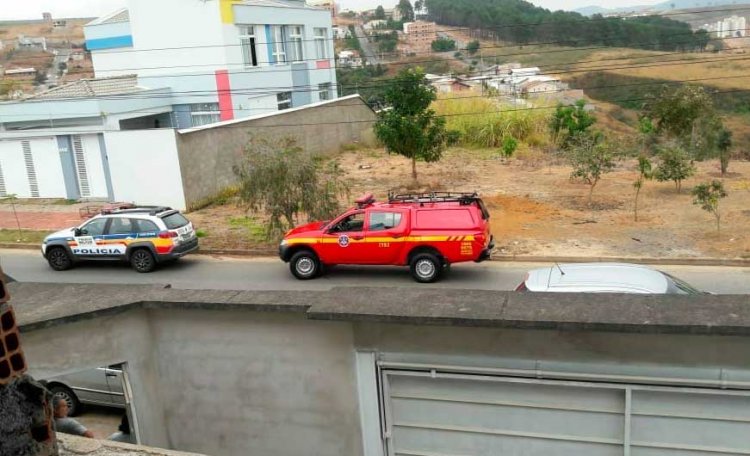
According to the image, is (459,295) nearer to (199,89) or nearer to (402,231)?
(402,231)

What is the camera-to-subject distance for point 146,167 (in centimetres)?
2217

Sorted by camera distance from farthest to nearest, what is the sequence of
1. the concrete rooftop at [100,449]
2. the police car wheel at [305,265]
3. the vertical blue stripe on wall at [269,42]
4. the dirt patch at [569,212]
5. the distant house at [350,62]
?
the distant house at [350,62] → the vertical blue stripe on wall at [269,42] → the dirt patch at [569,212] → the police car wheel at [305,265] → the concrete rooftop at [100,449]

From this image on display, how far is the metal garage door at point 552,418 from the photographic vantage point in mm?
4617

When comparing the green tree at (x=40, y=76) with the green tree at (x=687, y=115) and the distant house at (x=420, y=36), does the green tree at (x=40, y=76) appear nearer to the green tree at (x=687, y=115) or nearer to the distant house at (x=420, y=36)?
the distant house at (x=420, y=36)

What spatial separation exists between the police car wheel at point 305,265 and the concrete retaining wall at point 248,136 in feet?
23.2

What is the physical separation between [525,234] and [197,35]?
23630 millimetres

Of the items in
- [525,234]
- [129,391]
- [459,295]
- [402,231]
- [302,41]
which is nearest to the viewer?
[459,295]

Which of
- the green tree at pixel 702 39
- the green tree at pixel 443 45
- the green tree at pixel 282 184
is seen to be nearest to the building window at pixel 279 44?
the green tree at pixel 282 184

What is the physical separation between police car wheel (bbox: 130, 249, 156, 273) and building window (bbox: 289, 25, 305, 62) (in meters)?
26.8

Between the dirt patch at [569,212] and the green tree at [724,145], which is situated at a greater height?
the green tree at [724,145]

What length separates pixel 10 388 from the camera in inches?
111

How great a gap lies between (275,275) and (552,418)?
35.9ft

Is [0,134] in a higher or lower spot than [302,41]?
lower

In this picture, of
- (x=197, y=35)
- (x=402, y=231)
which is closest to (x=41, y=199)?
(x=197, y=35)
